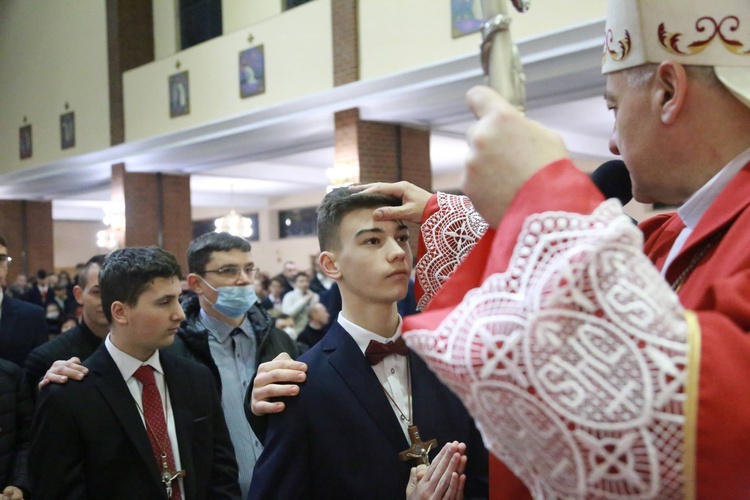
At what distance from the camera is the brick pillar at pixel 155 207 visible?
13.9 meters

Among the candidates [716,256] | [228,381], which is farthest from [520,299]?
[228,381]

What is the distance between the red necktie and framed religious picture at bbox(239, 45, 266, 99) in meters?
8.66

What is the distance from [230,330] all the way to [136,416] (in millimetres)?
1337

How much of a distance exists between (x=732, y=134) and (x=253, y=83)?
10754mm

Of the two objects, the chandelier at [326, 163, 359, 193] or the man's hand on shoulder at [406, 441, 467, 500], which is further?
the chandelier at [326, 163, 359, 193]

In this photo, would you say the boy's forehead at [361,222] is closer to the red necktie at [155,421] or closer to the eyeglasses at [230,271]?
the red necktie at [155,421]

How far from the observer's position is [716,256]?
884 mm

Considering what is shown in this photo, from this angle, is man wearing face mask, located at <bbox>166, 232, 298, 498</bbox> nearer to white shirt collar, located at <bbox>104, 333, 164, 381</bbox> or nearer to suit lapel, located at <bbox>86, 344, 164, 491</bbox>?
white shirt collar, located at <bbox>104, 333, 164, 381</bbox>

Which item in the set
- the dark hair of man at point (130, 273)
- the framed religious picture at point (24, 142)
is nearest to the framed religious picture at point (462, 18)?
the dark hair of man at point (130, 273)

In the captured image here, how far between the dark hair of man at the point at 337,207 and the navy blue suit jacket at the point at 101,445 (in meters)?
1.02

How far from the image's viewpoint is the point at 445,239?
5.00ft

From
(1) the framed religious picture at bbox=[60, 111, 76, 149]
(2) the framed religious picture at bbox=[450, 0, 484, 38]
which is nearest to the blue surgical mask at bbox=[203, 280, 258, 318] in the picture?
(2) the framed religious picture at bbox=[450, 0, 484, 38]

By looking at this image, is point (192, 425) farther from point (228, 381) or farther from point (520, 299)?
point (520, 299)

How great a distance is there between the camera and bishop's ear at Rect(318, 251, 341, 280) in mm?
2297
